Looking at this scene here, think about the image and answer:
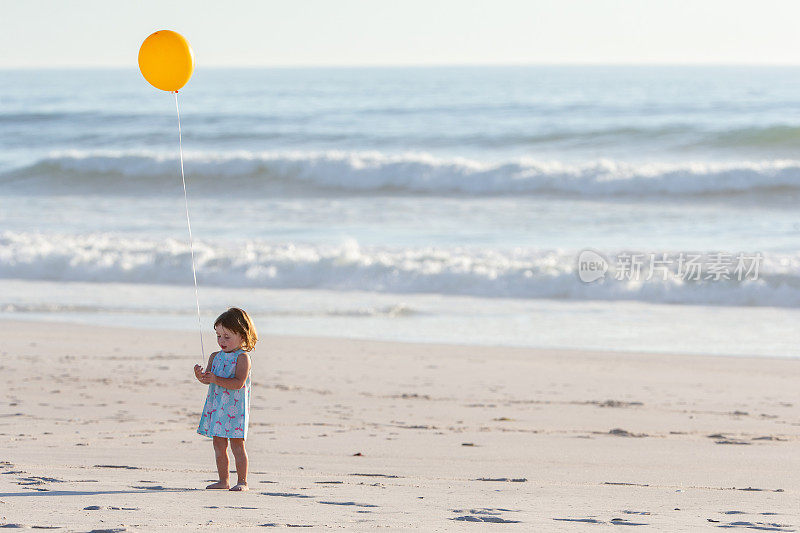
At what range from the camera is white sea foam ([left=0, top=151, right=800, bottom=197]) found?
21.2 meters

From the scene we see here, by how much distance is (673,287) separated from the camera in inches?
453

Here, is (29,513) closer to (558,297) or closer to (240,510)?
(240,510)

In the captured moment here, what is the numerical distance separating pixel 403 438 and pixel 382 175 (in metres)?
17.8

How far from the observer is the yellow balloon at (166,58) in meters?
5.20

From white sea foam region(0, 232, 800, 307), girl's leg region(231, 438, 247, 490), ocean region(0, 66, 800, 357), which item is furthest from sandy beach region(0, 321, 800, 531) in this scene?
white sea foam region(0, 232, 800, 307)

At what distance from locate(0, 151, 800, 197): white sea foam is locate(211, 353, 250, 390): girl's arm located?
17.5 meters

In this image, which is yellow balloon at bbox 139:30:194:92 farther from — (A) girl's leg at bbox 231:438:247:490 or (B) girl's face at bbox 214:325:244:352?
(A) girl's leg at bbox 231:438:247:490

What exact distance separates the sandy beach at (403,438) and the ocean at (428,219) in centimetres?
122

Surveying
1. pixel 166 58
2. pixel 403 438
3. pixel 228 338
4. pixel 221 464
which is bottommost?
pixel 403 438

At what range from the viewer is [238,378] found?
13.6ft

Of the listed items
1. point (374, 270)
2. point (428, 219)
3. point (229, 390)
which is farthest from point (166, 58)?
point (428, 219)

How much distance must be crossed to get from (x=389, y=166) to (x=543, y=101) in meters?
15.6

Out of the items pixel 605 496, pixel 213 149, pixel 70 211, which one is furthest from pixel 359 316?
pixel 213 149

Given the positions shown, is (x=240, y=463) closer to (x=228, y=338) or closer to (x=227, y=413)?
(x=227, y=413)
